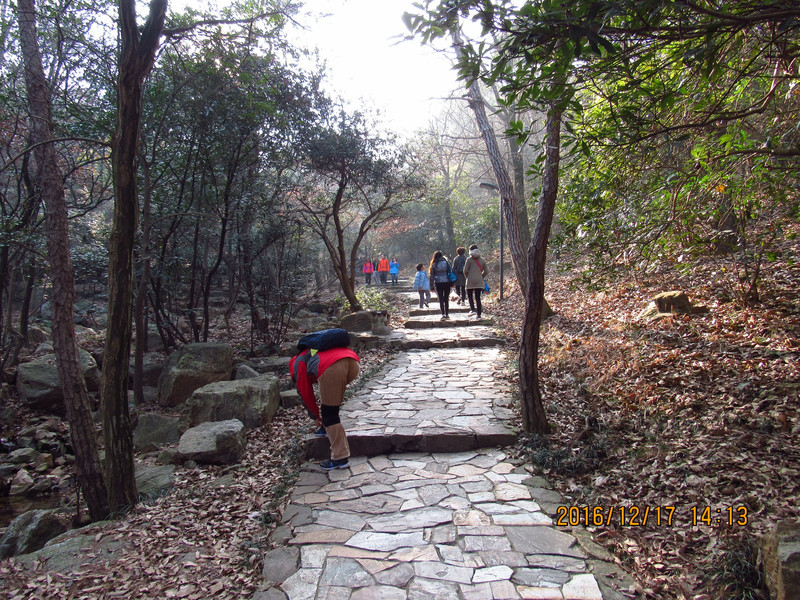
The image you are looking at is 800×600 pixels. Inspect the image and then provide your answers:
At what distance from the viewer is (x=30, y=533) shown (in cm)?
430

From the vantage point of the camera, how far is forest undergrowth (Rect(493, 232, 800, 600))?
9.64 feet

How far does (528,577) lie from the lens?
9.55 feet

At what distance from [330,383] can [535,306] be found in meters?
2.27

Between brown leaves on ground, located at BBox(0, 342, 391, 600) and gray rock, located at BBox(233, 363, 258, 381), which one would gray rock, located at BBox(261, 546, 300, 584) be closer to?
brown leaves on ground, located at BBox(0, 342, 391, 600)

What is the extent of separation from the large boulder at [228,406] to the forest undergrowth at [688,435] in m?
3.61

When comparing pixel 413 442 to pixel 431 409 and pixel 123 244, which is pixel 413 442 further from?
pixel 123 244

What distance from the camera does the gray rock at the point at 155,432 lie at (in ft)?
22.1

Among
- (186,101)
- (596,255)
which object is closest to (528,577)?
(596,255)

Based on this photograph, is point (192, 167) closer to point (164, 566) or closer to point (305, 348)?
point (305, 348)

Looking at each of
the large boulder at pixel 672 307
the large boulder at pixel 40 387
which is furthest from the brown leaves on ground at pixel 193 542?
the large boulder at pixel 672 307

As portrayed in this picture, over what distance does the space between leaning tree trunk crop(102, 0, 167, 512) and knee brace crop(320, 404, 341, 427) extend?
1.79 metres

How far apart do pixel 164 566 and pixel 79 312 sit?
46.6 ft

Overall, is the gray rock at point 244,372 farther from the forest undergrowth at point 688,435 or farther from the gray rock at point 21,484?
the forest undergrowth at point 688,435
